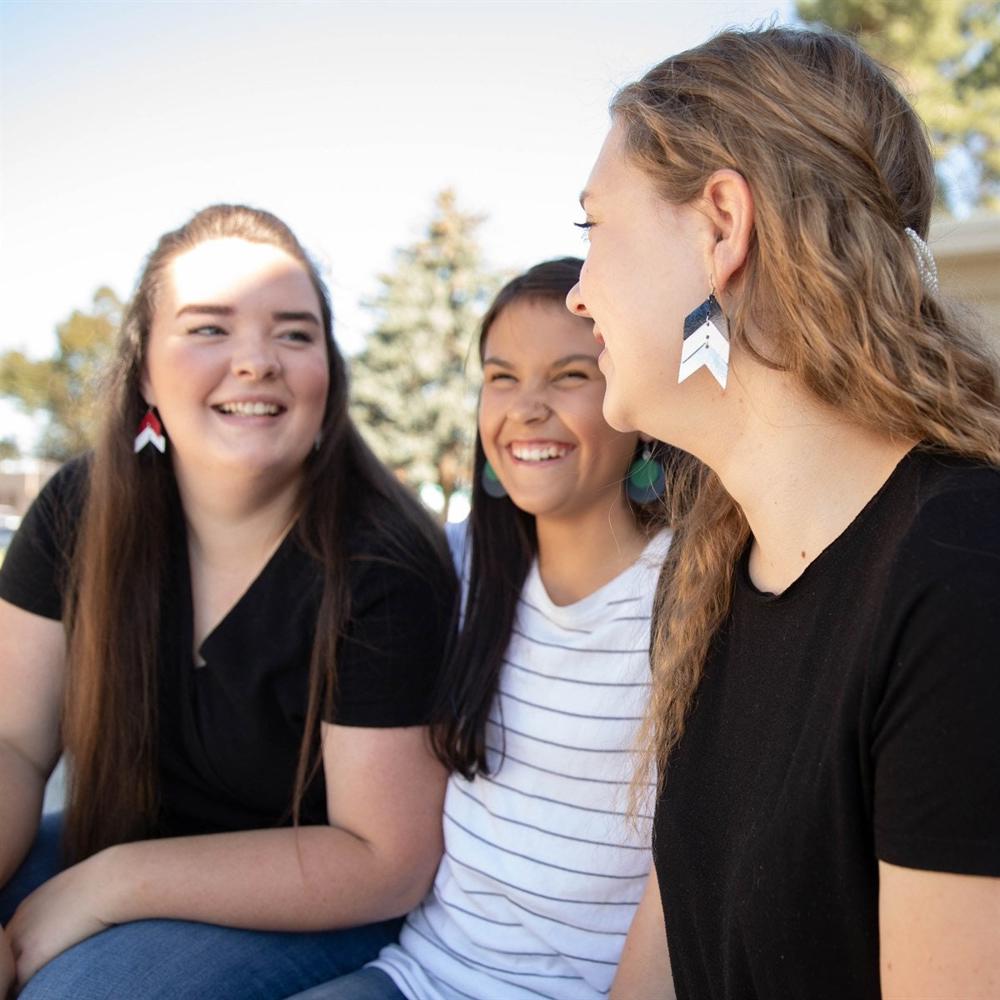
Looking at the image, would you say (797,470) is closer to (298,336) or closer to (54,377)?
(298,336)

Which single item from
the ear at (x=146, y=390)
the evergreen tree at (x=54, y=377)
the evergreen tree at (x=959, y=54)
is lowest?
the evergreen tree at (x=54, y=377)

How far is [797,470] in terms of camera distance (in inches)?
49.8

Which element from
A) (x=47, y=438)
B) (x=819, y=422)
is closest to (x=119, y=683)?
(x=819, y=422)

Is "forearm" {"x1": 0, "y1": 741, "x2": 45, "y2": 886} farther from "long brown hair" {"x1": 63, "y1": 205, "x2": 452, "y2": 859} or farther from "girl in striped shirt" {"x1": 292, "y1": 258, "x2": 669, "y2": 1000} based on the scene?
"girl in striped shirt" {"x1": 292, "y1": 258, "x2": 669, "y2": 1000}

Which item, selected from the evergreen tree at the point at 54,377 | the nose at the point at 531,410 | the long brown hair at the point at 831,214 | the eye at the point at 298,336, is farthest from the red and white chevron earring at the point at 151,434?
the evergreen tree at the point at 54,377

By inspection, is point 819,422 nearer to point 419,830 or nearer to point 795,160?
point 795,160

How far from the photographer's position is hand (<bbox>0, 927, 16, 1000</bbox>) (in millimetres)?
1839

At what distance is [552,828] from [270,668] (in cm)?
69

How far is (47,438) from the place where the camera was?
34.1 m

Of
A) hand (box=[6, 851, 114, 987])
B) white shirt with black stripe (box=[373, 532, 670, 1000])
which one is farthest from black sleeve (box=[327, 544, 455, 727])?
hand (box=[6, 851, 114, 987])

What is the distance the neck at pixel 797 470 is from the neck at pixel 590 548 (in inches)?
25.9

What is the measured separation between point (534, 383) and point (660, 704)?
0.78 meters

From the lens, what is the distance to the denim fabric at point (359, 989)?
1780 millimetres

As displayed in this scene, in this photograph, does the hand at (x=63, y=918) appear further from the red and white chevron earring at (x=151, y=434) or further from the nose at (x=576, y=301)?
the nose at (x=576, y=301)
